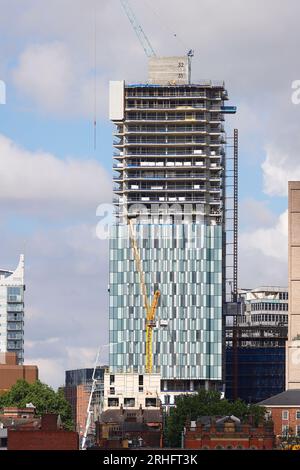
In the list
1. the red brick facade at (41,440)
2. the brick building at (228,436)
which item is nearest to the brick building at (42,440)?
the red brick facade at (41,440)

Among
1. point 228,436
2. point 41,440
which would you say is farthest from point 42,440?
point 228,436

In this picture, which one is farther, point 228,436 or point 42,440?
point 228,436

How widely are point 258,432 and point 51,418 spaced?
36.3m

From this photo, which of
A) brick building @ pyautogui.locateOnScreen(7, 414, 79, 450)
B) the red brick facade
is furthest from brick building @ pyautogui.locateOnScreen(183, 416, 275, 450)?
the red brick facade

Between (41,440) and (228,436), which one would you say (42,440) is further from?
(228,436)

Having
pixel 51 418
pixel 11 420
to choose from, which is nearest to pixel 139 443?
pixel 11 420

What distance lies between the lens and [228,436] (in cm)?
18100

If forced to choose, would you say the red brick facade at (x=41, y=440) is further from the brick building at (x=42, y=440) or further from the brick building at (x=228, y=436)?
the brick building at (x=228, y=436)

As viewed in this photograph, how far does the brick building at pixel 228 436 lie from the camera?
7072 inches

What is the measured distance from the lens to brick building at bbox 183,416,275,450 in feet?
589

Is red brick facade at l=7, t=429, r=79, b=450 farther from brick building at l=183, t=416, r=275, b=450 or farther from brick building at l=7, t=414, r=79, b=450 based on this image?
brick building at l=183, t=416, r=275, b=450
